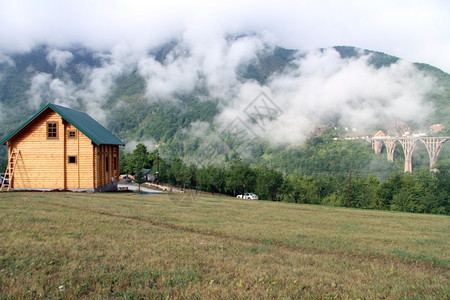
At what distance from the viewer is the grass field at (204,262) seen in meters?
5.85

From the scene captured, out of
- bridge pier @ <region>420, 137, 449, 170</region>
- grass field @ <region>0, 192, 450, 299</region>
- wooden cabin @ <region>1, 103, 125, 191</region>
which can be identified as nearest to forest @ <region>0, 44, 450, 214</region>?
bridge pier @ <region>420, 137, 449, 170</region>

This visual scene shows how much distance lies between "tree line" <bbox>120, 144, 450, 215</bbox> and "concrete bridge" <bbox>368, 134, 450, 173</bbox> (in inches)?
1525

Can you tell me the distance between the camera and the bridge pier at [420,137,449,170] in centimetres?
10488

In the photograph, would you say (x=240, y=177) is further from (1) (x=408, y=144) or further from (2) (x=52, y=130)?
(1) (x=408, y=144)

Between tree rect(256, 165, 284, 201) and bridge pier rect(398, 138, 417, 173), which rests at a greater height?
bridge pier rect(398, 138, 417, 173)

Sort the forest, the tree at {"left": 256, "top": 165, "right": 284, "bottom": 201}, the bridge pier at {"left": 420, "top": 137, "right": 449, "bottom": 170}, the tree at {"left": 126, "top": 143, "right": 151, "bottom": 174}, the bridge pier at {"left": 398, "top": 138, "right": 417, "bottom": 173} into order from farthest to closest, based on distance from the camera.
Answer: the bridge pier at {"left": 420, "top": 137, "right": 449, "bottom": 170} → the bridge pier at {"left": 398, "top": 138, "right": 417, "bottom": 173} → the tree at {"left": 126, "top": 143, "right": 151, "bottom": 174} → the tree at {"left": 256, "top": 165, "right": 284, "bottom": 201} → the forest

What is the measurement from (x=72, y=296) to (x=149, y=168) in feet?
248

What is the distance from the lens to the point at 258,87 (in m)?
66.3

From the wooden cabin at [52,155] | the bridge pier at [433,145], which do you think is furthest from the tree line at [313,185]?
the bridge pier at [433,145]

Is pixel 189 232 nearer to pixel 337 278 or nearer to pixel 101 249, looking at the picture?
pixel 101 249

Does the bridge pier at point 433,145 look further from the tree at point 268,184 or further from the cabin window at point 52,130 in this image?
the cabin window at point 52,130

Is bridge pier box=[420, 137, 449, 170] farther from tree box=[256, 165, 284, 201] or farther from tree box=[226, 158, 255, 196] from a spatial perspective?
tree box=[226, 158, 255, 196]

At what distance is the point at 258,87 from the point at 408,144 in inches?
2812

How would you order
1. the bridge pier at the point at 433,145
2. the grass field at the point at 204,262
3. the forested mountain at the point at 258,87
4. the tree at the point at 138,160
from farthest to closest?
the bridge pier at the point at 433,145 → the forested mountain at the point at 258,87 → the tree at the point at 138,160 → the grass field at the point at 204,262
